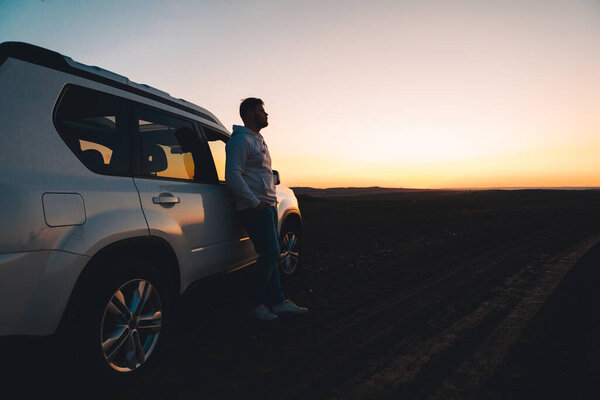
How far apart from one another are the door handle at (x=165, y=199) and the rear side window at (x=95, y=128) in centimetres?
26

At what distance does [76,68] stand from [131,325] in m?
1.63

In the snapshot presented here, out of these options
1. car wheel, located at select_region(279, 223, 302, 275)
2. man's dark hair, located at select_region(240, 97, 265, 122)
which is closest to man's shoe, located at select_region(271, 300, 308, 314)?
car wheel, located at select_region(279, 223, 302, 275)

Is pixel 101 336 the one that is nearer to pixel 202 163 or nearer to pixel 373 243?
pixel 202 163

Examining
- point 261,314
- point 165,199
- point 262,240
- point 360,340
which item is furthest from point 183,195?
point 360,340

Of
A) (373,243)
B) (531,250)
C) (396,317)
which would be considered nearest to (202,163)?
(396,317)

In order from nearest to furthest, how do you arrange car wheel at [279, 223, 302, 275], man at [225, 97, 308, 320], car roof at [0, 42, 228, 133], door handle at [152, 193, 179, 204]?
car roof at [0, 42, 228, 133] → door handle at [152, 193, 179, 204] → man at [225, 97, 308, 320] → car wheel at [279, 223, 302, 275]

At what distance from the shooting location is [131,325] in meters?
2.32

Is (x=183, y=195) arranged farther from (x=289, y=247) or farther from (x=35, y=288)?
(x=289, y=247)

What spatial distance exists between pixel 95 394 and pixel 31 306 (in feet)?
2.48

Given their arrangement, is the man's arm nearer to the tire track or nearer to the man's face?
the man's face

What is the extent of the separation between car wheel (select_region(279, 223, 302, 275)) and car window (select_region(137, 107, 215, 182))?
1.62m

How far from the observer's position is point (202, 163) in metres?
3.39

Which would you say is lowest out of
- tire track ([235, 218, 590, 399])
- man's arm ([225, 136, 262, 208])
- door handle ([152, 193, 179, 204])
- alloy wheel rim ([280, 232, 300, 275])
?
tire track ([235, 218, 590, 399])

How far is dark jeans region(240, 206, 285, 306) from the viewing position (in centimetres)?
346
